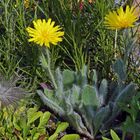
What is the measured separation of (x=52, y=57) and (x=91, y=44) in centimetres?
32

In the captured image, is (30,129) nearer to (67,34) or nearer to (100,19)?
(67,34)

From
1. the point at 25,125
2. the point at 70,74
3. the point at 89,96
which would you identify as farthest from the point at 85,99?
the point at 25,125

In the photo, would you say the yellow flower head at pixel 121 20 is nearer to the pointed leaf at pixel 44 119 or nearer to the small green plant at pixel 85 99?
the small green plant at pixel 85 99

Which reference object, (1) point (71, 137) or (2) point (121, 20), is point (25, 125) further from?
(2) point (121, 20)

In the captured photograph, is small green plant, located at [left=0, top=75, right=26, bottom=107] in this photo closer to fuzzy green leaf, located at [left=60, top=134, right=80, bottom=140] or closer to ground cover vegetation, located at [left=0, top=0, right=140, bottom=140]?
ground cover vegetation, located at [left=0, top=0, right=140, bottom=140]

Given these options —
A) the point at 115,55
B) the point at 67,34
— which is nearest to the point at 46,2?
the point at 67,34

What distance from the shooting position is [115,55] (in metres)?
2.52

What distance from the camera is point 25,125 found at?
7.27 feet

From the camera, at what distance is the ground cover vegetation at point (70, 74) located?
2176mm

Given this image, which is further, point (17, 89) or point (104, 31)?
point (104, 31)

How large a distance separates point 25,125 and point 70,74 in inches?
13.2

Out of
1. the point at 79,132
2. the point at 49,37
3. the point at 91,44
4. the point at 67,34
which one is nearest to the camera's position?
the point at 49,37

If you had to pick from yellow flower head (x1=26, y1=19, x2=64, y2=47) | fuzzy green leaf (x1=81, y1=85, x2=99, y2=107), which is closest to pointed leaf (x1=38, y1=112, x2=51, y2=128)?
fuzzy green leaf (x1=81, y1=85, x2=99, y2=107)

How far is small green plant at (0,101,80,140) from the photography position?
2.23 m
